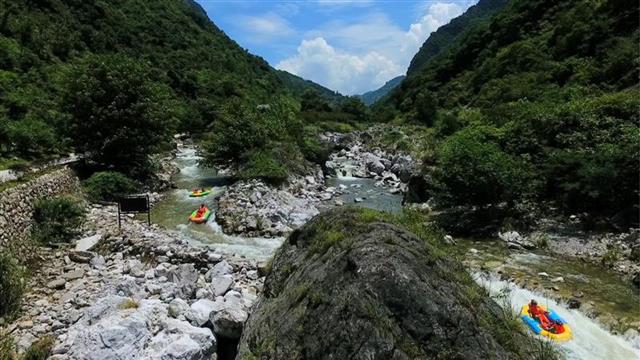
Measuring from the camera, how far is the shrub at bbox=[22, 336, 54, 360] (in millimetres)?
8172

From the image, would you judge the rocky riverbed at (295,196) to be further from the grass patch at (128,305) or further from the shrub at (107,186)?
the grass patch at (128,305)

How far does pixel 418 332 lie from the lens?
5.81m

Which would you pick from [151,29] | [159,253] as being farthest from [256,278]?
[151,29]

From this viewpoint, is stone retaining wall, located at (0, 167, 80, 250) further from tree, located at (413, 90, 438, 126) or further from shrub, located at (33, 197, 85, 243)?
tree, located at (413, 90, 438, 126)

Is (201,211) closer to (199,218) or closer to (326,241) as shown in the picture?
(199,218)

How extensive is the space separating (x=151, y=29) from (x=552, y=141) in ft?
250

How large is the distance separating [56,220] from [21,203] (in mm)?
1238

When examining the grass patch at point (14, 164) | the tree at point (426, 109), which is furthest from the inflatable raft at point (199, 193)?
the tree at point (426, 109)

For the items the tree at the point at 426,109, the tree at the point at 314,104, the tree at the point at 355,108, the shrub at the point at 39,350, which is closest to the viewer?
the shrub at the point at 39,350

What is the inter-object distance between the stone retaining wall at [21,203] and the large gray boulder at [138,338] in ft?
21.0

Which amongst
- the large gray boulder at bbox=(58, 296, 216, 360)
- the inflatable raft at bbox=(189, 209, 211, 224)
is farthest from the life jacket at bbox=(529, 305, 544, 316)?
the inflatable raft at bbox=(189, 209, 211, 224)

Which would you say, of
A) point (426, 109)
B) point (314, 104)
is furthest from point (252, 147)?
point (314, 104)

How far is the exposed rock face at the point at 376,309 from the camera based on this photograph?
5738 millimetres

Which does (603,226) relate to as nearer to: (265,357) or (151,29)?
(265,357)
